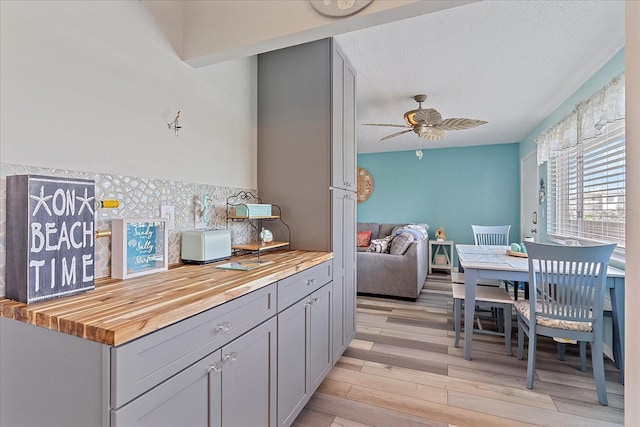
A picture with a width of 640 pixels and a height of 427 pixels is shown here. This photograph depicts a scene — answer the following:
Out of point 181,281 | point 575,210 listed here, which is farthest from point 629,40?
point 575,210

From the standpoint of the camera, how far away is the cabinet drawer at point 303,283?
1.45 meters

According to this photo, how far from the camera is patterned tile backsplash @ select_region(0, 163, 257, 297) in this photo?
1.01m

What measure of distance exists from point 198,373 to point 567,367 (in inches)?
104

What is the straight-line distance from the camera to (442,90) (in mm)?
3102

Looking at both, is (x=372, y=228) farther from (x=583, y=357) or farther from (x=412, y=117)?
(x=583, y=357)

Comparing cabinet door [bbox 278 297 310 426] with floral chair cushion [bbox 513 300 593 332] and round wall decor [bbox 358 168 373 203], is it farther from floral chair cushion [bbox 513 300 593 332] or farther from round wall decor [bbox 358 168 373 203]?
round wall decor [bbox 358 168 373 203]

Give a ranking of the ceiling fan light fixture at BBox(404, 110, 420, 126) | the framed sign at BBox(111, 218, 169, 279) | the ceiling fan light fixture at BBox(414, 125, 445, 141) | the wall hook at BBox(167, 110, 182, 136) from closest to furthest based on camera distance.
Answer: the framed sign at BBox(111, 218, 169, 279) < the wall hook at BBox(167, 110, 182, 136) < the ceiling fan light fixture at BBox(404, 110, 420, 126) < the ceiling fan light fixture at BBox(414, 125, 445, 141)

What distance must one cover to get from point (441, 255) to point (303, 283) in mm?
4713

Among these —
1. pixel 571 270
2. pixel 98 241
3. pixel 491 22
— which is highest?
pixel 491 22

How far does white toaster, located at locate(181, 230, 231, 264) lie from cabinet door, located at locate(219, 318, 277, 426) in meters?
0.54

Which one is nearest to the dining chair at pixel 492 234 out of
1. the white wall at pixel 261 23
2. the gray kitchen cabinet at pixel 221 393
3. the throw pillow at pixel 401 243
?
the throw pillow at pixel 401 243

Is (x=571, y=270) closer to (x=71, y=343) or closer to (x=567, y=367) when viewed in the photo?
(x=567, y=367)

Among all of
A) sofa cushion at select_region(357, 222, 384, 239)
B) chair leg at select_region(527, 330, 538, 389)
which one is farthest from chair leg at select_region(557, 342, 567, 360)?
sofa cushion at select_region(357, 222, 384, 239)

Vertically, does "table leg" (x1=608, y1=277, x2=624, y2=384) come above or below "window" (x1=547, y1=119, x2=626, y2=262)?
below
